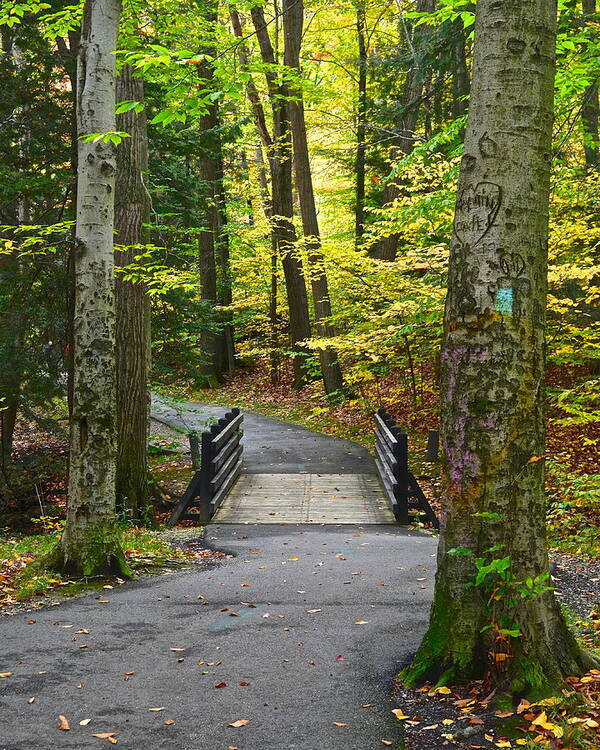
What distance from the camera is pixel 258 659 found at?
5066 millimetres

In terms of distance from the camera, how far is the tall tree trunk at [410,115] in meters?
17.1

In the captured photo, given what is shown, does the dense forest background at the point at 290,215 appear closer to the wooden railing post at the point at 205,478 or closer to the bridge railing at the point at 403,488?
the wooden railing post at the point at 205,478

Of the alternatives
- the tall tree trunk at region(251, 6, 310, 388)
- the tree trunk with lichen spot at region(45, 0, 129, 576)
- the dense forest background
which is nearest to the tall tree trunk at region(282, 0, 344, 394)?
the dense forest background

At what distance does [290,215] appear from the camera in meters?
25.0

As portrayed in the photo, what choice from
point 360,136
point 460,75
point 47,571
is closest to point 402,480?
point 47,571

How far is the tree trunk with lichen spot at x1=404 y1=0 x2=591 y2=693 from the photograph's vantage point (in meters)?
3.95

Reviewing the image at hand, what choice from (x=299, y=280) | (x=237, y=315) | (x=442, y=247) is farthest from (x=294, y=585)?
(x=237, y=315)

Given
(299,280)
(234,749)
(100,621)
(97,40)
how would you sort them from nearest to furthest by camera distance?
(234,749)
(100,621)
(97,40)
(299,280)

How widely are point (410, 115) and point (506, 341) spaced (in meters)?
16.7

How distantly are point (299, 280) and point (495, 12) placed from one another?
2028cm

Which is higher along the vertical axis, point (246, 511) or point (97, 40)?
point (97, 40)

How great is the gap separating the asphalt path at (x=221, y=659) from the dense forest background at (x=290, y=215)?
3937 mm

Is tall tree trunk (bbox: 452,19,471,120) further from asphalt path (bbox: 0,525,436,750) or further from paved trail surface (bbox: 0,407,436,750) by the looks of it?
asphalt path (bbox: 0,525,436,750)

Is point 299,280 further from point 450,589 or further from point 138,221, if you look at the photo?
point 450,589
